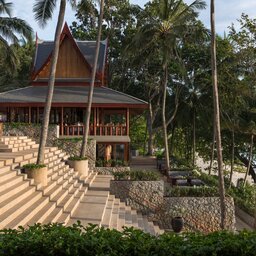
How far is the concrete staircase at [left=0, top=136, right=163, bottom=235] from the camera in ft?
31.9

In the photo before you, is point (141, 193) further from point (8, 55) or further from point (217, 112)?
point (8, 55)

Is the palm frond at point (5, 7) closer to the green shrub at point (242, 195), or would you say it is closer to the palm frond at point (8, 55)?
the palm frond at point (8, 55)

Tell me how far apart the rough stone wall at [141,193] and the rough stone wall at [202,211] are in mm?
891

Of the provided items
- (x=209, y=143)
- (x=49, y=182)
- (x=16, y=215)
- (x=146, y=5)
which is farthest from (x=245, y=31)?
(x=209, y=143)

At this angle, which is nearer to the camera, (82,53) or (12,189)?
(12,189)

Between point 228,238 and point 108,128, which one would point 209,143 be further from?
point 228,238

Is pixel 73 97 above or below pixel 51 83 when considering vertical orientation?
above

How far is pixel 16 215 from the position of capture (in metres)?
9.20

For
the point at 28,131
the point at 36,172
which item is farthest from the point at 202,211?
the point at 28,131

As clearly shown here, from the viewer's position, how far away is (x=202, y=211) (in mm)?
16938

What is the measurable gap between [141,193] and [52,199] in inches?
260

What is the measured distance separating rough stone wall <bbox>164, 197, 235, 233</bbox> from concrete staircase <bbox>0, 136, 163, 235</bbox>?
1.68 meters

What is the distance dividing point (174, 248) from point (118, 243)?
0.73 meters

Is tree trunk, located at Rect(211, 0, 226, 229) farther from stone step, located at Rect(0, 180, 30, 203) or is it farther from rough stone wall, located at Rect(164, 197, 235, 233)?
stone step, located at Rect(0, 180, 30, 203)
